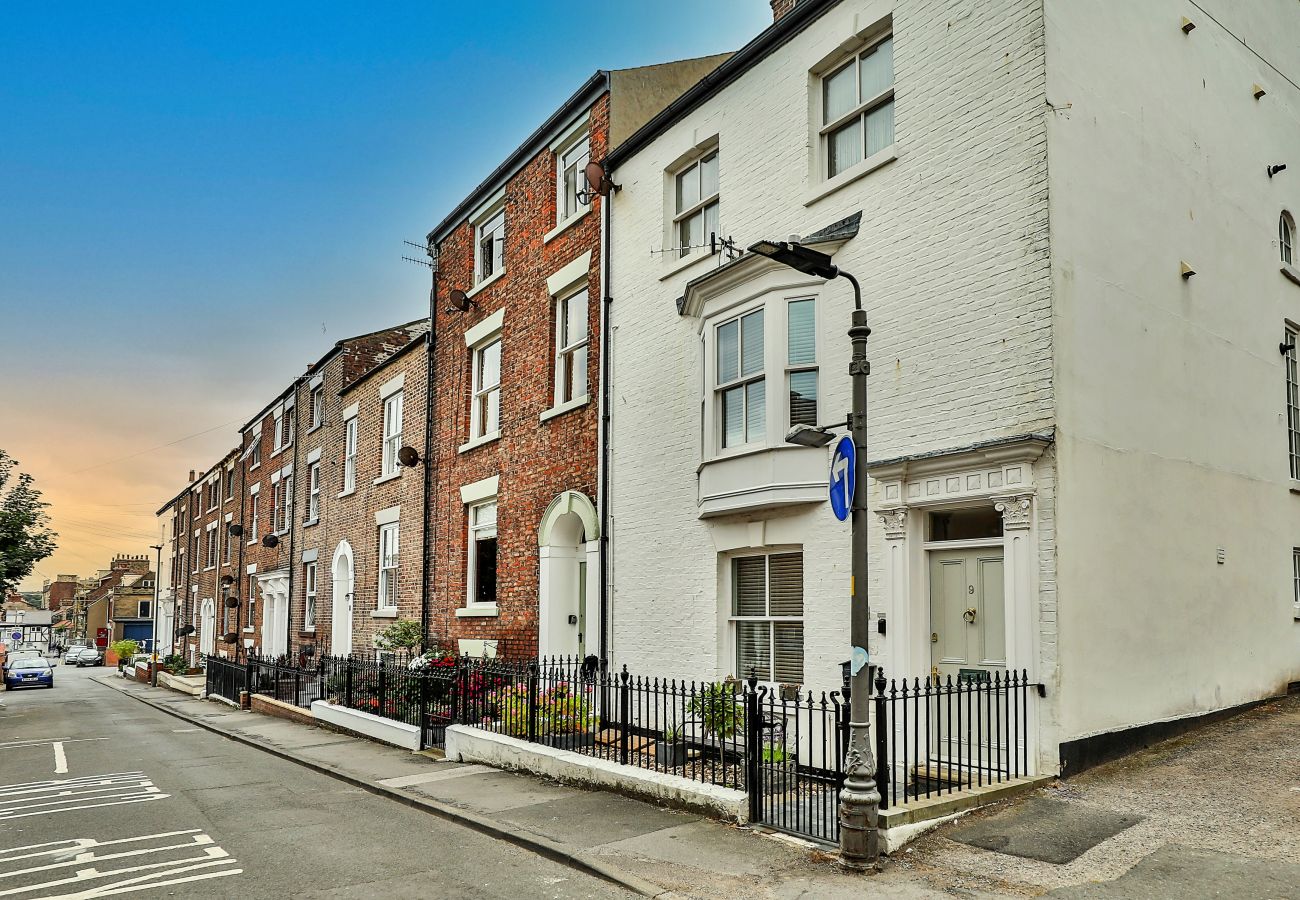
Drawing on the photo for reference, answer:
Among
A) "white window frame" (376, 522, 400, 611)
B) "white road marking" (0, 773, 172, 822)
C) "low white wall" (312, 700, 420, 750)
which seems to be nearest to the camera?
"white road marking" (0, 773, 172, 822)

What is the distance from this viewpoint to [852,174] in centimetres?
1156

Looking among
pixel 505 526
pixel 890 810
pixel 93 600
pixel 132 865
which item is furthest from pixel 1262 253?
pixel 93 600

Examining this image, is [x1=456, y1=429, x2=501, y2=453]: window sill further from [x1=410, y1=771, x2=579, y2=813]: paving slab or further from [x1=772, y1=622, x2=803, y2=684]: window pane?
[x1=772, y1=622, x2=803, y2=684]: window pane

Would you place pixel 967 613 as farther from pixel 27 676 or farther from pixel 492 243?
pixel 27 676

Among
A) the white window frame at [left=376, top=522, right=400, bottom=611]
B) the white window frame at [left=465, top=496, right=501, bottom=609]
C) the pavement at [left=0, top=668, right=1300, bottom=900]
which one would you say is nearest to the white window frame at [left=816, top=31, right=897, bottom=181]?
A: the pavement at [left=0, top=668, right=1300, bottom=900]

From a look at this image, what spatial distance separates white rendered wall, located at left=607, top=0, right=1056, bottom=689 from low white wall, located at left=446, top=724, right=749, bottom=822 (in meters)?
2.40

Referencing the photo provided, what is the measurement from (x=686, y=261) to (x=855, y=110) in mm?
3256

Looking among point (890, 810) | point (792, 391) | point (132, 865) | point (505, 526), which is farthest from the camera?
point (505, 526)

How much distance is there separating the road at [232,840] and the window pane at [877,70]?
904 cm

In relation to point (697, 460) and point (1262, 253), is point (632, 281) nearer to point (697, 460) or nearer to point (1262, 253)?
point (697, 460)

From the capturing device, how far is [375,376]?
25031 mm

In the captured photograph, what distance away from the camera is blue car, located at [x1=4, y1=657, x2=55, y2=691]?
46125 millimetres

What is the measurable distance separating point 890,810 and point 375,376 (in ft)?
65.1

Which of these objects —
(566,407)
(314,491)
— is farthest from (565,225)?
(314,491)
